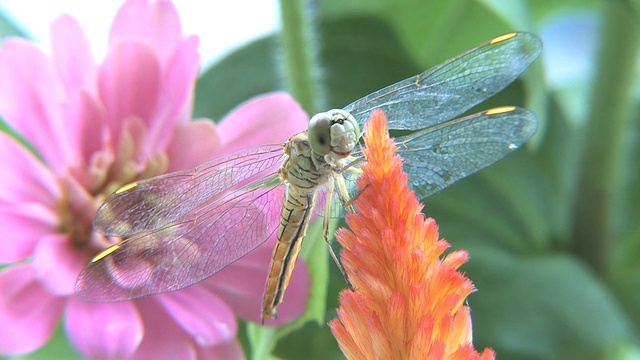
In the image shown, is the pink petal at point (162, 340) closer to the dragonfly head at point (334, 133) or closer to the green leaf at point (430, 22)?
the dragonfly head at point (334, 133)

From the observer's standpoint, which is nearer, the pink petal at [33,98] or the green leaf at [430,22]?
the pink petal at [33,98]

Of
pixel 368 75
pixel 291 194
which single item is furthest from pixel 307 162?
pixel 368 75

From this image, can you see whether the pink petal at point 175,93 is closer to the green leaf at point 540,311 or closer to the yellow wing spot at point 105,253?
the yellow wing spot at point 105,253

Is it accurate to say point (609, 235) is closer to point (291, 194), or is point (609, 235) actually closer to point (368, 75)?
point (368, 75)

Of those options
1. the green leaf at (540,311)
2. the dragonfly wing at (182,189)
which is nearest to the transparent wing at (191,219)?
the dragonfly wing at (182,189)

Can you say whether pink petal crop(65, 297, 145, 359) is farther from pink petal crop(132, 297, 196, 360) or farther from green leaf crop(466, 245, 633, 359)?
green leaf crop(466, 245, 633, 359)

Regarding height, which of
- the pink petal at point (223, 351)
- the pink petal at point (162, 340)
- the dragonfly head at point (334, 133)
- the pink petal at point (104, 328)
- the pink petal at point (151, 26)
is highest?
the pink petal at point (151, 26)

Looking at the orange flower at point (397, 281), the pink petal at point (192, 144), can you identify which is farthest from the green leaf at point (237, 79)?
the orange flower at point (397, 281)

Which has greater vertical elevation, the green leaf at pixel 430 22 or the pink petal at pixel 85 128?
the pink petal at pixel 85 128
